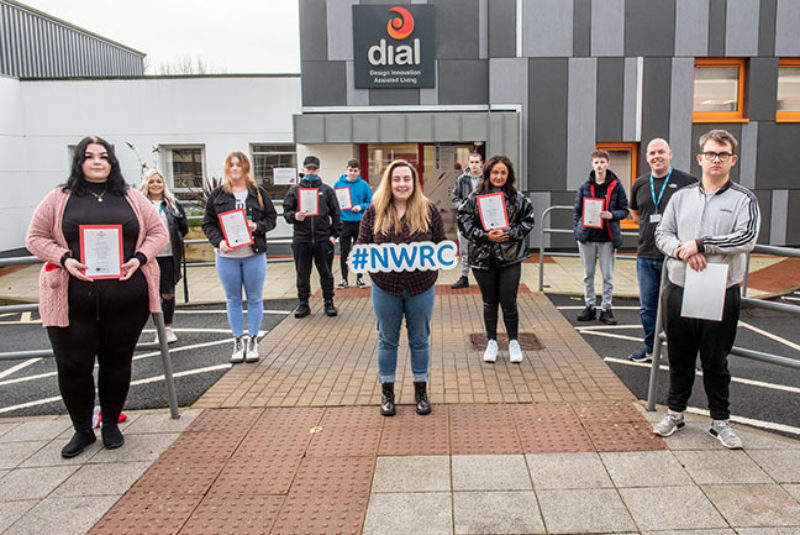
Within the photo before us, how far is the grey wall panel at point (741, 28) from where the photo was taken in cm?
1298

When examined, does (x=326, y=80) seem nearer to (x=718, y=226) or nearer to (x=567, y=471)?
(x=718, y=226)

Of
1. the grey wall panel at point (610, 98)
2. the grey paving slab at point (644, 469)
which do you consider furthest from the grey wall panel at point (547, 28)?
the grey paving slab at point (644, 469)

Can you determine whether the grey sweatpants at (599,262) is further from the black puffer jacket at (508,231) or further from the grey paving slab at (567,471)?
the grey paving slab at (567,471)

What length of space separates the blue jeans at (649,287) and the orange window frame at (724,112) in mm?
9306

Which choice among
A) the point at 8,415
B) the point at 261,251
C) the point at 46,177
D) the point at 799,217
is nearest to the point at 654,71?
the point at 799,217

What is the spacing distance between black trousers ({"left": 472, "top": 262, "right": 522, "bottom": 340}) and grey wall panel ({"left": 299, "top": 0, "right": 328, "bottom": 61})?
30.0 ft

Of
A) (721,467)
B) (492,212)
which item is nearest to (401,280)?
(492,212)

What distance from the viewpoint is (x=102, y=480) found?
365cm

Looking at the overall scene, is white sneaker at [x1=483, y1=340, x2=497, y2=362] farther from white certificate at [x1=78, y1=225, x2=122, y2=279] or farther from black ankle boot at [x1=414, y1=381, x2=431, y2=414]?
white certificate at [x1=78, y1=225, x2=122, y2=279]

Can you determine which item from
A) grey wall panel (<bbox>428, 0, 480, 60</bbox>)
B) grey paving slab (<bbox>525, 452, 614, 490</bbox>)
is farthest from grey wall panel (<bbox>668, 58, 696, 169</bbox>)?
grey paving slab (<bbox>525, 452, 614, 490</bbox>)

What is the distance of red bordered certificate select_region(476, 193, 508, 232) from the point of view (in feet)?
18.0

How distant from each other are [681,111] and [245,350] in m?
11.3

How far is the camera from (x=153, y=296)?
163 inches

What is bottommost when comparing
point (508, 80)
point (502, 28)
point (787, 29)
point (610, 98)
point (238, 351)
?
point (238, 351)
